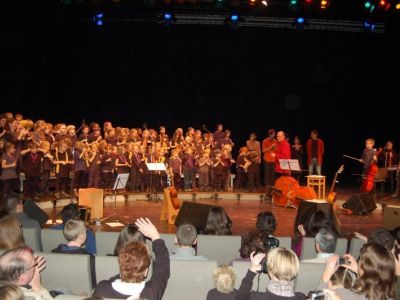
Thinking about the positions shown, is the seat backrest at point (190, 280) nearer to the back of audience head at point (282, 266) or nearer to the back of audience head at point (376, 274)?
the back of audience head at point (282, 266)

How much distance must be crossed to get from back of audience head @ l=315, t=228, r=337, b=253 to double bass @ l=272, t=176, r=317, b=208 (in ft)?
24.3

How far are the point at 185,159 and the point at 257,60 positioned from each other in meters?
6.67

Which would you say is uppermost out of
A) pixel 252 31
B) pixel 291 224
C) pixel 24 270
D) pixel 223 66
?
pixel 252 31

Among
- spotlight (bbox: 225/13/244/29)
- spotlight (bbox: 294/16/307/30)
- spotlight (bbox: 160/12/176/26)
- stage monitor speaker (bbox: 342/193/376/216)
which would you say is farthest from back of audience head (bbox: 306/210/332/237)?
spotlight (bbox: 160/12/176/26)

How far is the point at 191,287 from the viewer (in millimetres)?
4066

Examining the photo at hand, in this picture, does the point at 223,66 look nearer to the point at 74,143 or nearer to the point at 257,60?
the point at 257,60

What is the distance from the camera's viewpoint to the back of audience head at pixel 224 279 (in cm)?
335

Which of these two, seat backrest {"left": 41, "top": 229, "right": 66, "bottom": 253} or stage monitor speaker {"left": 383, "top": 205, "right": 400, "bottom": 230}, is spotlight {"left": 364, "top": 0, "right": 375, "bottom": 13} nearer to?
stage monitor speaker {"left": 383, "top": 205, "right": 400, "bottom": 230}

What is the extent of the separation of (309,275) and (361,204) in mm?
7671

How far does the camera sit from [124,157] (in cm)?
1385

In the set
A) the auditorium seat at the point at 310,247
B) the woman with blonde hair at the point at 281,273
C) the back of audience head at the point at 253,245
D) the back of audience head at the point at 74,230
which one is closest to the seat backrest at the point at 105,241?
the back of audience head at the point at 74,230

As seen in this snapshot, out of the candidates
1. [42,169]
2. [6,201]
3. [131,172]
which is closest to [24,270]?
[6,201]

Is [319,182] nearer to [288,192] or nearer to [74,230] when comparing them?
[288,192]

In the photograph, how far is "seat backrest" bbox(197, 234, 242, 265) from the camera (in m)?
5.20
